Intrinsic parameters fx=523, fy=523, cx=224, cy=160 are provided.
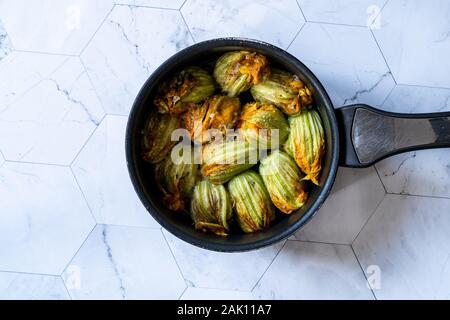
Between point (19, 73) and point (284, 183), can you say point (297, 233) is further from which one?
point (19, 73)

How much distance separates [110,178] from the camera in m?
1.05

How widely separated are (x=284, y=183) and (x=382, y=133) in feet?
0.59

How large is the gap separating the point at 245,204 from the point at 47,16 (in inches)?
22.4

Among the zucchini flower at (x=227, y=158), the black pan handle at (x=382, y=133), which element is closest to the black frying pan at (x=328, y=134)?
the black pan handle at (x=382, y=133)

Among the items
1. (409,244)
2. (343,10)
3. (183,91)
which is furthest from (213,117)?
(409,244)

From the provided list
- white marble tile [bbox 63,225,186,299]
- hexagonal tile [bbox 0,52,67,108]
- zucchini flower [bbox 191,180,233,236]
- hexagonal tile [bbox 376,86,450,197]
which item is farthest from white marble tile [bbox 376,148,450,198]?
hexagonal tile [bbox 0,52,67,108]

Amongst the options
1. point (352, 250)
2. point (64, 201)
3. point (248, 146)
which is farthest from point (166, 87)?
point (352, 250)

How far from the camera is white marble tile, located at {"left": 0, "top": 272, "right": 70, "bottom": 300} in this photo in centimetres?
107

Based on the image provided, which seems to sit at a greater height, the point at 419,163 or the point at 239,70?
the point at 239,70

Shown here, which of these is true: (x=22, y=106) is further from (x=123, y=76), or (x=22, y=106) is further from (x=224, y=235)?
(x=224, y=235)

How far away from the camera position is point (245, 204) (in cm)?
89

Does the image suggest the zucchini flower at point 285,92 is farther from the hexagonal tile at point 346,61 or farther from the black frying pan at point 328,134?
the hexagonal tile at point 346,61
